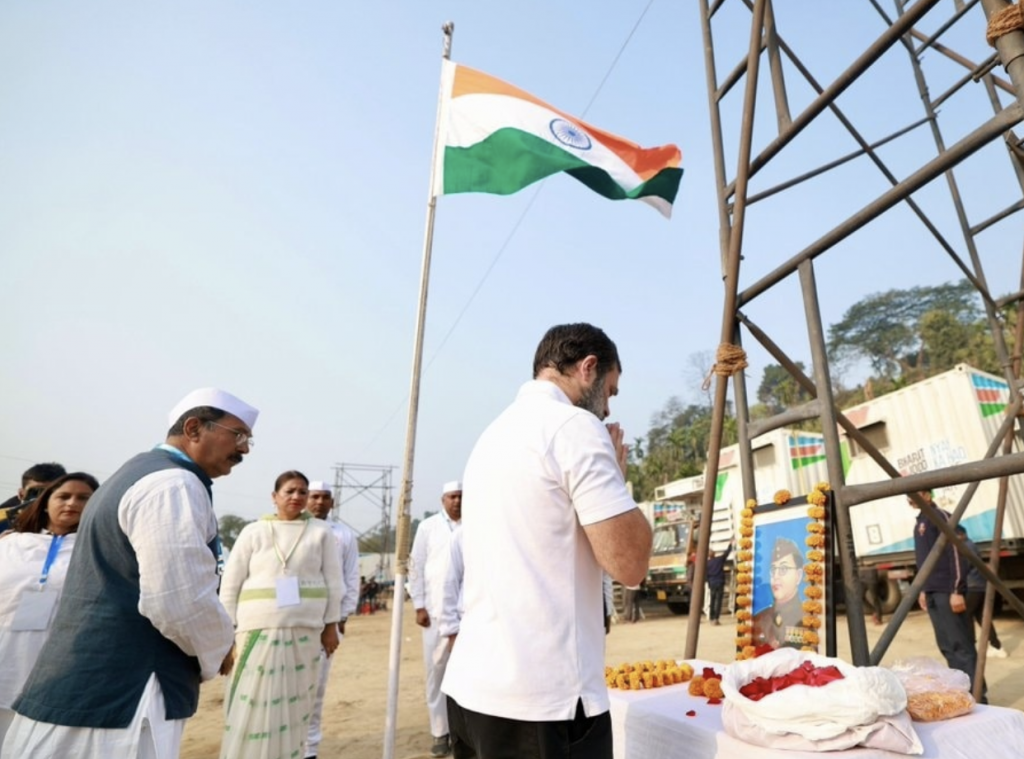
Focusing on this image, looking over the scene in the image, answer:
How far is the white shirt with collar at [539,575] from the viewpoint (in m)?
1.40

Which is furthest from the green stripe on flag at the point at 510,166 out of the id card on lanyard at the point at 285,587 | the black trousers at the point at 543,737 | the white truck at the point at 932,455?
the white truck at the point at 932,455

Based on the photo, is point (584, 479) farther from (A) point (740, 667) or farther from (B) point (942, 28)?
(B) point (942, 28)

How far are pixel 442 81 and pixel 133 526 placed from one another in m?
4.45

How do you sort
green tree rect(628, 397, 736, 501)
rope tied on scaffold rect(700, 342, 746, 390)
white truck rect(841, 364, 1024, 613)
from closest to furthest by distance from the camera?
rope tied on scaffold rect(700, 342, 746, 390) → white truck rect(841, 364, 1024, 613) → green tree rect(628, 397, 736, 501)

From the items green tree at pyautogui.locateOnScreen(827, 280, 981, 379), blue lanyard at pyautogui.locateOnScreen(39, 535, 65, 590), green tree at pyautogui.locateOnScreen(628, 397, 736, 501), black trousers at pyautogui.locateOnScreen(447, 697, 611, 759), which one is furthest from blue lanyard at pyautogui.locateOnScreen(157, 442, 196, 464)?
green tree at pyautogui.locateOnScreen(827, 280, 981, 379)

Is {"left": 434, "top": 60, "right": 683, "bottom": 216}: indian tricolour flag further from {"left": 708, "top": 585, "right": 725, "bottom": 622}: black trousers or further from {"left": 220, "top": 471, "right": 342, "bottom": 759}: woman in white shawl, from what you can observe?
{"left": 708, "top": 585, "right": 725, "bottom": 622}: black trousers

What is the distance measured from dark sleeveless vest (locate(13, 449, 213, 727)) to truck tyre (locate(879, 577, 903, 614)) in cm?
1202

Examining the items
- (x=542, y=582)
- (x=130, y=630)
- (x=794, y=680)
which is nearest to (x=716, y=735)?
(x=794, y=680)

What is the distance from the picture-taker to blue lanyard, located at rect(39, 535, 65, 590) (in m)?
3.15

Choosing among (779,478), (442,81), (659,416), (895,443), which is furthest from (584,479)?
(659,416)

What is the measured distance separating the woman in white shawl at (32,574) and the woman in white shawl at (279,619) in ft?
2.94

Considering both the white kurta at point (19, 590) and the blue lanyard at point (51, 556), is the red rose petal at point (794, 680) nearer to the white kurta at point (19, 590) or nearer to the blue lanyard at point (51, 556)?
the white kurta at point (19, 590)

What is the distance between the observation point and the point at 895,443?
1086 cm

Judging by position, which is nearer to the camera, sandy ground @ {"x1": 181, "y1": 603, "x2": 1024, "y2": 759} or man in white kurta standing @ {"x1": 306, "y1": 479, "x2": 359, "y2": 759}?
man in white kurta standing @ {"x1": 306, "y1": 479, "x2": 359, "y2": 759}
